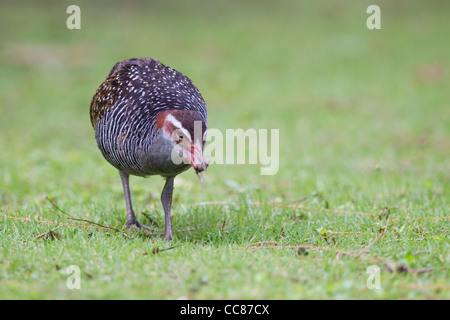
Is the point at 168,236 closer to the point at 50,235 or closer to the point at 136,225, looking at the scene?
the point at 136,225

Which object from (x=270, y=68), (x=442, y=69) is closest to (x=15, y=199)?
(x=270, y=68)

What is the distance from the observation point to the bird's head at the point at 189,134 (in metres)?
4.11

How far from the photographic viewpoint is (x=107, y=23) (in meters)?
19.6

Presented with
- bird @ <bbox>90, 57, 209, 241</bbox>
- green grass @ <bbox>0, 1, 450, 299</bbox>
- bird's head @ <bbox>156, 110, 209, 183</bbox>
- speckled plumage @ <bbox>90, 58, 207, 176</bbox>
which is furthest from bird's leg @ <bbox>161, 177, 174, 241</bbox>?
bird's head @ <bbox>156, 110, 209, 183</bbox>

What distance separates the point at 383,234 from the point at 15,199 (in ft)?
13.6

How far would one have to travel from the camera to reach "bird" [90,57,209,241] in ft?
13.9

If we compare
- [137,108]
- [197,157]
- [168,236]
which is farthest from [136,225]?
[197,157]

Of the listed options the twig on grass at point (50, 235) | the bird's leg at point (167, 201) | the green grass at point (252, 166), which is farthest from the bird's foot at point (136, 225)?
the twig on grass at point (50, 235)

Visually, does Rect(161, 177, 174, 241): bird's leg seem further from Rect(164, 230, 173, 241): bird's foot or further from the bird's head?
the bird's head

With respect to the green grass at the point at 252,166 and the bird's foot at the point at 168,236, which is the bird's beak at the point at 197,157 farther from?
the bird's foot at the point at 168,236

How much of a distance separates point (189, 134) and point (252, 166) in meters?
4.57

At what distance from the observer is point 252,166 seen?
866 centimetres

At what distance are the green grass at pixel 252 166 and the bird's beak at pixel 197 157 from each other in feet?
2.17
